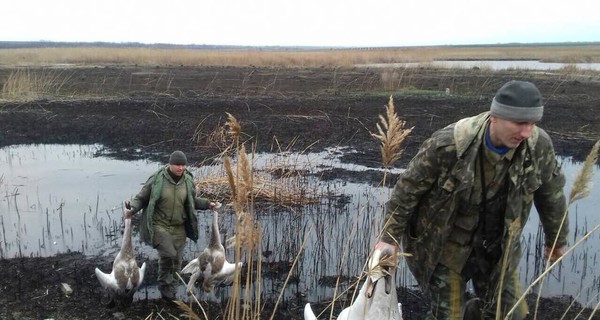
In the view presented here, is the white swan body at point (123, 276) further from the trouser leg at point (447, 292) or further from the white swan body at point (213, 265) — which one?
the trouser leg at point (447, 292)

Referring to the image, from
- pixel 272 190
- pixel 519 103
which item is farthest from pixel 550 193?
pixel 272 190

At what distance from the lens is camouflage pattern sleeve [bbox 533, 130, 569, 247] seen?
2.98m

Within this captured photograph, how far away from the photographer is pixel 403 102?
702 inches

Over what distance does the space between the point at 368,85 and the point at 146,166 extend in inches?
548

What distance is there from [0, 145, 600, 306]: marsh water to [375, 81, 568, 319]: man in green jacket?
4.15ft

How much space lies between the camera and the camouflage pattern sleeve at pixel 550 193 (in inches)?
117

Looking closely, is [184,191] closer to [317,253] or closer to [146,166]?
[317,253]

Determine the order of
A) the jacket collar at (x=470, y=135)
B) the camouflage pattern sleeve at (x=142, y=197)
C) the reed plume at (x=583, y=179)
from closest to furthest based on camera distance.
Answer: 1. the reed plume at (x=583, y=179)
2. the jacket collar at (x=470, y=135)
3. the camouflage pattern sleeve at (x=142, y=197)

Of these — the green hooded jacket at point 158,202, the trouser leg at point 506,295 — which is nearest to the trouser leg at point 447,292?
the trouser leg at point 506,295

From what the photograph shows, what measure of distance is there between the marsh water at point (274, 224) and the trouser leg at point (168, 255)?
52 centimetres

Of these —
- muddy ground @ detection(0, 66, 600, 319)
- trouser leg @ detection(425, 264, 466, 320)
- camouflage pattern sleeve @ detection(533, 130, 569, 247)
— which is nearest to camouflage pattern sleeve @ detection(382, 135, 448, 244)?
trouser leg @ detection(425, 264, 466, 320)

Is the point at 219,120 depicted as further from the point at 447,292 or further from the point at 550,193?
the point at 550,193

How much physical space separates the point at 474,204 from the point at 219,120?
11.5 metres

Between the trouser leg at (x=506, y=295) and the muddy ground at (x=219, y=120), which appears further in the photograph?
the muddy ground at (x=219, y=120)
